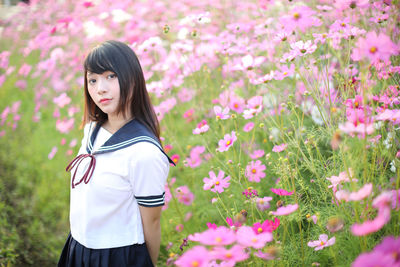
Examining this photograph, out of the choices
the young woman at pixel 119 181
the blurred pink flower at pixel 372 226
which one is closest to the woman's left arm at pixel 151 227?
the young woman at pixel 119 181

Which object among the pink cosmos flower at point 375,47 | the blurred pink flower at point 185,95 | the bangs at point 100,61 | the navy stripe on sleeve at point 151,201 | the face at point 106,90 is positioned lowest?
the blurred pink flower at point 185,95

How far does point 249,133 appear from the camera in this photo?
166cm

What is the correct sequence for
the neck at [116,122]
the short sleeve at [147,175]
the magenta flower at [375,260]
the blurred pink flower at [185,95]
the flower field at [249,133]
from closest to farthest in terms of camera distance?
the magenta flower at [375,260]
the flower field at [249,133]
the short sleeve at [147,175]
the neck at [116,122]
the blurred pink flower at [185,95]

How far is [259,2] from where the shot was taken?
170cm

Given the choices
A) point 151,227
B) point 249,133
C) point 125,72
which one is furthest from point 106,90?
point 249,133

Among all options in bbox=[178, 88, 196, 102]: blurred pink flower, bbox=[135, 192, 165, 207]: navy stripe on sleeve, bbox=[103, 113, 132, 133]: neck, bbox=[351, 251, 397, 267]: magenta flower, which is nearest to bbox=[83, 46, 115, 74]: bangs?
bbox=[103, 113, 132, 133]: neck

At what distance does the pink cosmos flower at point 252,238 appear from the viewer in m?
0.68

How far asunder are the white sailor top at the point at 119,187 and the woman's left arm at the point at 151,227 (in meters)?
0.02

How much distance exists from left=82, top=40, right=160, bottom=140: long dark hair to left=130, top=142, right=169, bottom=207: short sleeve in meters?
0.15

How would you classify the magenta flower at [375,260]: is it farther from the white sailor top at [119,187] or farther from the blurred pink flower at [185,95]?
the blurred pink flower at [185,95]

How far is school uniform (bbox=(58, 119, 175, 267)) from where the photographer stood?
0.98 metres

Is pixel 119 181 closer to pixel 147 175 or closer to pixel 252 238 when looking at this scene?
pixel 147 175

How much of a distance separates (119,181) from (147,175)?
0.10 metres

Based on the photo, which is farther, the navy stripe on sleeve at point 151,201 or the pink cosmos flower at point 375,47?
the navy stripe on sleeve at point 151,201
